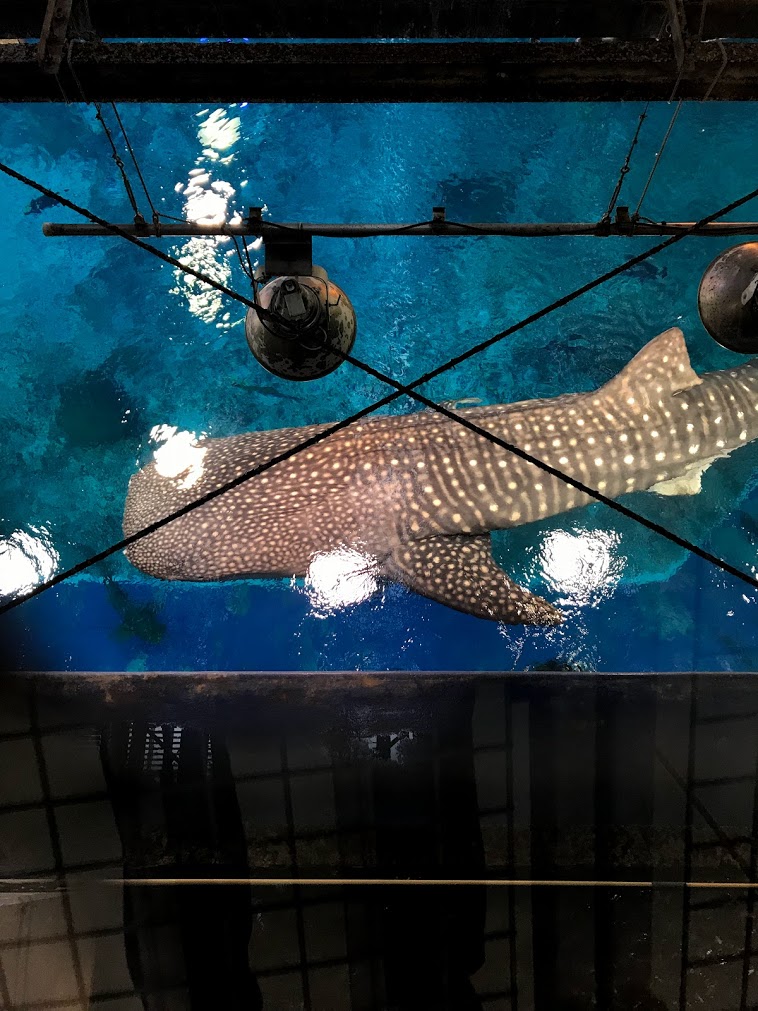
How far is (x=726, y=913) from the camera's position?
3.80m

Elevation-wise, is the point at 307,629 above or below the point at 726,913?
above

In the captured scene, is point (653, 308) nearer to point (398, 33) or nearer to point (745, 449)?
point (745, 449)

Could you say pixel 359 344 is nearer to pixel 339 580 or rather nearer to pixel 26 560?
pixel 339 580

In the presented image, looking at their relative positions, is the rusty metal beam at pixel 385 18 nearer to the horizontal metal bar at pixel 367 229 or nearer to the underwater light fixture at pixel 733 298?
the horizontal metal bar at pixel 367 229

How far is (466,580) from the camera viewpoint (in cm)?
444

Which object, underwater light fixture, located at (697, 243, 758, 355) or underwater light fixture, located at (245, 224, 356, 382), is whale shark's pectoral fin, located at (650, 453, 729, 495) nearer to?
underwater light fixture, located at (697, 243, 758, 355)

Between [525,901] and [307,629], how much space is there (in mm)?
1760

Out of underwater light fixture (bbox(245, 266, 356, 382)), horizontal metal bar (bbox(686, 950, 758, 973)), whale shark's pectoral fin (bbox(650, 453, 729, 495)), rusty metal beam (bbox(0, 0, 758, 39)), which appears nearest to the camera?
underwater light fixture (bbox(245, 266, 356, 382))

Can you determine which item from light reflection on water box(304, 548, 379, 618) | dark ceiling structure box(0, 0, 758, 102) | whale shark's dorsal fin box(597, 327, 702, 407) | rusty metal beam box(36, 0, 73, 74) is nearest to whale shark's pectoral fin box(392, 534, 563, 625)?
light reflection on water box(304, 548, 379, 618)

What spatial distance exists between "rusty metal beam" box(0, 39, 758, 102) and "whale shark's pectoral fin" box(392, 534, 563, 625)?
96.3 inches

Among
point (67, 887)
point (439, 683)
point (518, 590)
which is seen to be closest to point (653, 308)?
point (518, 590)

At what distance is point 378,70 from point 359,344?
7.74ft

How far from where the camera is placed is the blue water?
436 centimetres

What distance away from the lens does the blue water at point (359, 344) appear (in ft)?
14.3
